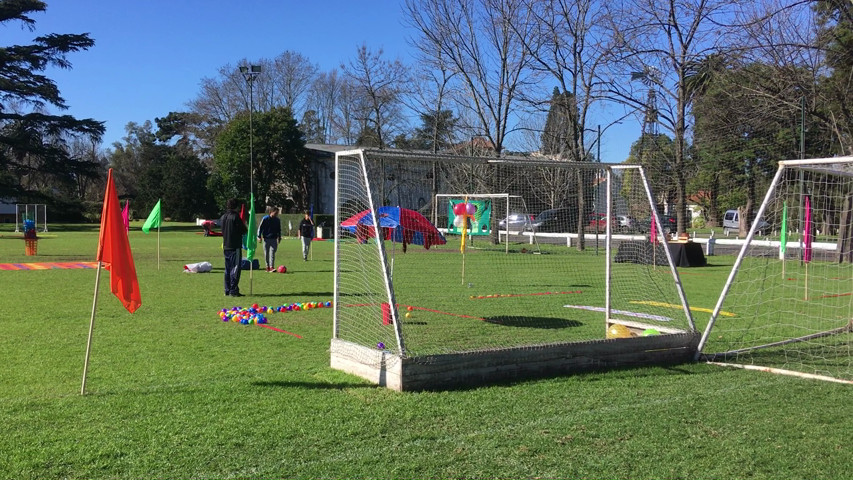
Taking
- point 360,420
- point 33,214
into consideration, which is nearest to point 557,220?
point 360,420

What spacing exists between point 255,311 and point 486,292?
16.9 feet

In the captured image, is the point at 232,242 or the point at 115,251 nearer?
the point at 115,251

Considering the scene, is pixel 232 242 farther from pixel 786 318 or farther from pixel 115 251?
pixel 786 318

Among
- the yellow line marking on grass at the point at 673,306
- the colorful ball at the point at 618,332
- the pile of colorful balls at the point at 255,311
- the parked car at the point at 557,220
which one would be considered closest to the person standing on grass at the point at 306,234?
the parked car at the point at 557,220

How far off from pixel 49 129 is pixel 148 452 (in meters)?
51.1

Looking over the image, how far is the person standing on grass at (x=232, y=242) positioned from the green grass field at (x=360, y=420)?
4.19 meters

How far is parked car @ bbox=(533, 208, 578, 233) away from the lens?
46.3 feet

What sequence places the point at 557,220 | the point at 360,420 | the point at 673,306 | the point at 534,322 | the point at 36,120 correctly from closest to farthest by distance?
the point at 360,420 < the point at 534,322 < the point at 673,306 < the point at 557,220 < the point at 36,120

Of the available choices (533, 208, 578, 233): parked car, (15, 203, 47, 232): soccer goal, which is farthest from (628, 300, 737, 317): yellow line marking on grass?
(15, 203, 47, 232): soccer goal

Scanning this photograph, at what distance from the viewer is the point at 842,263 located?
1712cm

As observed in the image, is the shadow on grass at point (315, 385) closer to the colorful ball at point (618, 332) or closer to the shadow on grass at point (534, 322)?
the colorful ball at point (618, 332)

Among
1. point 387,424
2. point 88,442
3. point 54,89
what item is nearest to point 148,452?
point 88,442

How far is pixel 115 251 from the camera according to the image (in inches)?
227

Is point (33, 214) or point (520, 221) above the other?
point (33, 214)
